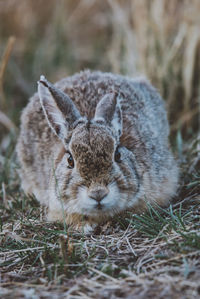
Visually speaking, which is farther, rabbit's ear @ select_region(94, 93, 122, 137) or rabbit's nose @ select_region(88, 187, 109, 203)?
rabbit's ear @ select_region(94, 93, 122, 137)

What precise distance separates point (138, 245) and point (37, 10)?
330 inches

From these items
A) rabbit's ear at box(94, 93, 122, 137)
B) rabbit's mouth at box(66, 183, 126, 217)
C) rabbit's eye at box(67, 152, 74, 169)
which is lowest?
rabbit's mouth at box(66, 183, 126, 217)

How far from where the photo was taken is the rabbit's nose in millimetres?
4418

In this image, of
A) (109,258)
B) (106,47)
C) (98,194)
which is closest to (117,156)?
(98,194)

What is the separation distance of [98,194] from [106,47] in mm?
6352

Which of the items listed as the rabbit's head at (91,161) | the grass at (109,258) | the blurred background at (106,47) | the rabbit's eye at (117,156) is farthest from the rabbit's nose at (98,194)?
the blurred background at (106,47)

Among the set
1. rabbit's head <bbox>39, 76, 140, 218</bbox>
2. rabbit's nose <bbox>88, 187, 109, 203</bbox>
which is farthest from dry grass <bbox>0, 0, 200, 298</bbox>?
rabbit's nose <bbox>88, 187, 109, 203</bbox>

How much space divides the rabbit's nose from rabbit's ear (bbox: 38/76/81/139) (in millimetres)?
1021

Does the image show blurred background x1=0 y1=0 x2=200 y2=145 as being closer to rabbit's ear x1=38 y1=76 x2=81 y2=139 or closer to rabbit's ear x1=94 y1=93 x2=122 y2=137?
rabbit's ear x1=94 y1=93 x2=122 y2=137

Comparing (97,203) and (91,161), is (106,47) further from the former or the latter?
(97,203)

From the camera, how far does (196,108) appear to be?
313 inches

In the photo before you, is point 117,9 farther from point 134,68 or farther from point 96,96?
point 96,96

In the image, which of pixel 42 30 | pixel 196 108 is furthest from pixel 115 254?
pixel 42 30

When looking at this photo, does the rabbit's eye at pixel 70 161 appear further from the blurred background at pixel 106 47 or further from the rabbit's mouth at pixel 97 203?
the blurred background at pixel 106 47
